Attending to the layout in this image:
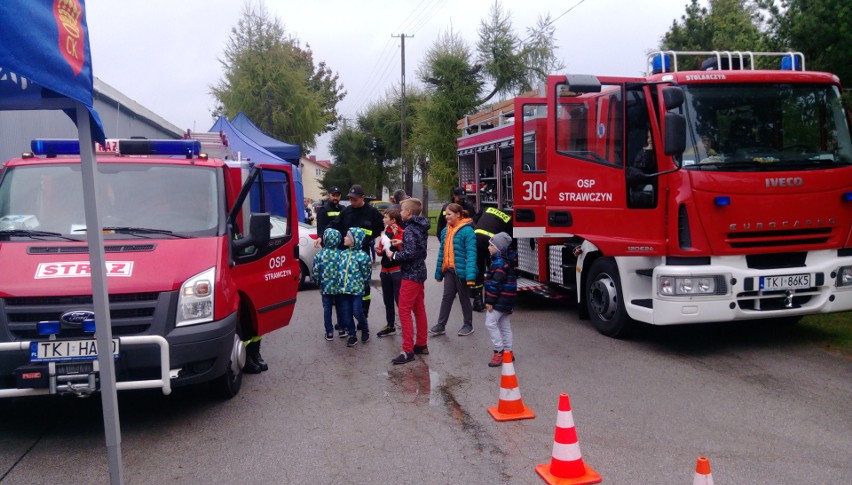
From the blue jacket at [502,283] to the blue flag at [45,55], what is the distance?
417 centimetres

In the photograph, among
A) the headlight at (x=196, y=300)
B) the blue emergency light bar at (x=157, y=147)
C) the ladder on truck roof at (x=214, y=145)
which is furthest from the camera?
the ladder on truck roof at (x=214, y=145)

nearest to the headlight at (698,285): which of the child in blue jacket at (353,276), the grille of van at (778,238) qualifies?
the grille of van at (778,238)

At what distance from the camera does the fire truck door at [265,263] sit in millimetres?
6242

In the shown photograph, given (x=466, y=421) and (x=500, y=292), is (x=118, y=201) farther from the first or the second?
(x=500, y=292)

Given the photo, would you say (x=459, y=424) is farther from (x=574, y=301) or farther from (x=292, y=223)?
(x=574, y=301)

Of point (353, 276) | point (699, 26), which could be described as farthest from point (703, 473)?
point (699, 26)

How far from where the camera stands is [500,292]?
684 centimetres

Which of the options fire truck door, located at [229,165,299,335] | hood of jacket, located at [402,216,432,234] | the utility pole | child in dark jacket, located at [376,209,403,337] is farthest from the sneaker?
the utility pole

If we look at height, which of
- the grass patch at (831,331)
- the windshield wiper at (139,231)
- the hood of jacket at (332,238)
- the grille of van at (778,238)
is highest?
the windshield wiper at (139,231)

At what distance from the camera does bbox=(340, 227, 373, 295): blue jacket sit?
8141 millimetres

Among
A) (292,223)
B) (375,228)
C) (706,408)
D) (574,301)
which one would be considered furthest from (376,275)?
(706,408)

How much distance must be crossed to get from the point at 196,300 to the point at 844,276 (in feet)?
21.7

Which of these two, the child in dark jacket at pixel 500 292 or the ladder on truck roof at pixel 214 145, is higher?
the ladder on truck roof at pixel 214 145

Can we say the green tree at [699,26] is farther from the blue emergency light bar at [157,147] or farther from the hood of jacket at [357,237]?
the blue emergency light bar at [157,147]
